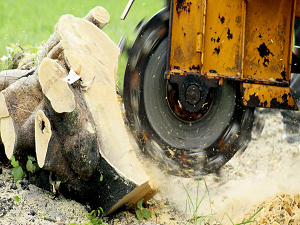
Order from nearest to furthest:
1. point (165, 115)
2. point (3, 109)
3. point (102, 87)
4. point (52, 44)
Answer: point (3, 109)
point (102, 87)
point (52, 44)
point (165, 115)

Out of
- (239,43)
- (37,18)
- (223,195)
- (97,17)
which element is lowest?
(223,195)

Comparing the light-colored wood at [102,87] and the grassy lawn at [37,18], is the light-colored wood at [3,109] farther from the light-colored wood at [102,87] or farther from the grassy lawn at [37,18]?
the grassy lawn at [37,18]

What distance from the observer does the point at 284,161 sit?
347 centimetres

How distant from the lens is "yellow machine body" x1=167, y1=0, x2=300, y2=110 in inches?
105

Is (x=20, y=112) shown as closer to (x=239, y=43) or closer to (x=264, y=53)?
(x=239, y=43)

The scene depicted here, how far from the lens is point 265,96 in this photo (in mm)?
2762

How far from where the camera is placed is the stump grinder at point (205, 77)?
269cm

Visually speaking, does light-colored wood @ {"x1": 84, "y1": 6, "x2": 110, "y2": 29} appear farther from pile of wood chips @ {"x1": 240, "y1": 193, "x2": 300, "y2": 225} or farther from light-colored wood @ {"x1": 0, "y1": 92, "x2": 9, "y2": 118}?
pile of wood chips @ {"x1": 240, "y1": 193, "x2": 300, "y2": 225}

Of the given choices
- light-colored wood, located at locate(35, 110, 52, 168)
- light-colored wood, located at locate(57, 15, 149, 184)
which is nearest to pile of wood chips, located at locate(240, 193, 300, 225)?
light-colored wood, located at locate(57, 15, 149, 184)

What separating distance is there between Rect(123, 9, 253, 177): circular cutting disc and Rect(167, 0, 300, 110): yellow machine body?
211 mm

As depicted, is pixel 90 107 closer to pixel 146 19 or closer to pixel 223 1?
pixel 146 19

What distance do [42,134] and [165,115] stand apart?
1187mm

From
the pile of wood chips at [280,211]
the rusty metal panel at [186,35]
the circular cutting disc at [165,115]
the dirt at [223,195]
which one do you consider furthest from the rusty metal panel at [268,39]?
the pile of wood chips at [280,211]

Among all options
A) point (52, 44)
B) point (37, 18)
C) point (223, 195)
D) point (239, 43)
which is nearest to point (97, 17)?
point (52, 44)
